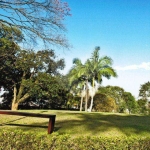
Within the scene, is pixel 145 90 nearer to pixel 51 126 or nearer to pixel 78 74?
pixel 78 74

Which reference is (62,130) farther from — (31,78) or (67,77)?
(67,77)

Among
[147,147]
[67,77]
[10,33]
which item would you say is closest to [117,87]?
[67,77]

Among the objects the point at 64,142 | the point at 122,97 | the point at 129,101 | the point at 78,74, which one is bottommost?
→ the point at 64,142

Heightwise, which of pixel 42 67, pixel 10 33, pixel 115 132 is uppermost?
pixel 42 67

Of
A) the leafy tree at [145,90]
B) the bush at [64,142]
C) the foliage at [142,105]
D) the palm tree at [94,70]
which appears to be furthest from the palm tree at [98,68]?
the leafy tree at [145,90]

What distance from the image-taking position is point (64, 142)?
4.40 meters

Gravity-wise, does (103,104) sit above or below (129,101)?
below

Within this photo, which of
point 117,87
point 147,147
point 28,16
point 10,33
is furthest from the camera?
point 117,87

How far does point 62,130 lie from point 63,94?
657 inches

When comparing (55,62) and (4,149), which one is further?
(55,62)

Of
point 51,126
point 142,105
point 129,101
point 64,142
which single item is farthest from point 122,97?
point 64,142

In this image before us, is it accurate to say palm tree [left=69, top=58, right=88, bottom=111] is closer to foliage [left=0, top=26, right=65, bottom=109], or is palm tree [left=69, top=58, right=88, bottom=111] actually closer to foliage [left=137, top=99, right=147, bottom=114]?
foliage [left=0, top=26, right=65, bottom=109]

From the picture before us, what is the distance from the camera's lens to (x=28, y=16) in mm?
8367

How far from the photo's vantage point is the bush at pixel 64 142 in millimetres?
4320
